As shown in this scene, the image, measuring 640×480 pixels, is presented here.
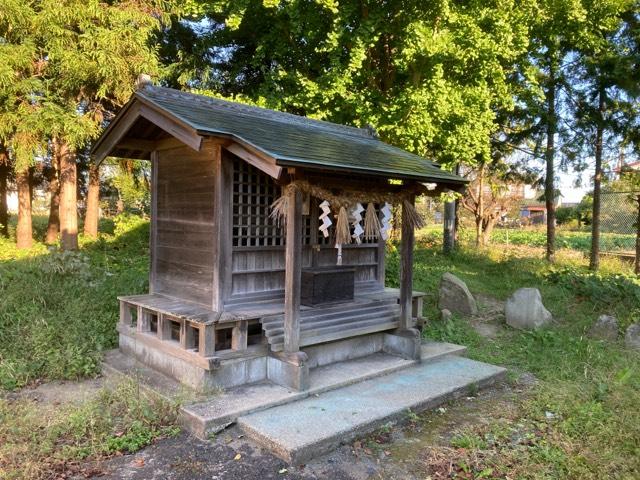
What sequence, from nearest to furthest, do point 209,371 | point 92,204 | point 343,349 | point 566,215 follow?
point 209,371 < point 343,349 < point 92,204 < point 566,215

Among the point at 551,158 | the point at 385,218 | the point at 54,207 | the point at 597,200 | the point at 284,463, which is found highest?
the point at 551,158

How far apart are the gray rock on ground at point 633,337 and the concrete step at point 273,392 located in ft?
9.13

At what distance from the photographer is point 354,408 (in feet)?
15.1

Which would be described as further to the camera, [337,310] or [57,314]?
[57,314]

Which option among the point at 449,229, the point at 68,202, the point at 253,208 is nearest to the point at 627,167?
the point at 449,229

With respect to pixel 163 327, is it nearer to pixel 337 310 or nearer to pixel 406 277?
pixel 337 310

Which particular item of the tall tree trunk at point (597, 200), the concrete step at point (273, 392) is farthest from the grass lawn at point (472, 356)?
the tall tree trunk at point (597, 200)

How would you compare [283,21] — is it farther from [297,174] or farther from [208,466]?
[208,466]

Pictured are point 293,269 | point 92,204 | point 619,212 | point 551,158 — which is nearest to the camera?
point 293,269

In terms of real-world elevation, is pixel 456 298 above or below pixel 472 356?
above

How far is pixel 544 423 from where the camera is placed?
4352 mm

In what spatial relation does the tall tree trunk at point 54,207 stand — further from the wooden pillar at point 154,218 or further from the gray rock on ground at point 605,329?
the gray rock on ground at point 605,329

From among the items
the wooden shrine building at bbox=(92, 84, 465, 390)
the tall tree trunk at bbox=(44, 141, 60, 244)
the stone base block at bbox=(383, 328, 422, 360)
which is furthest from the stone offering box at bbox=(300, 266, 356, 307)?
the tall tree trunk at bbox=(44, 141, 60, 244)

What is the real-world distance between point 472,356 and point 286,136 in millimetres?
4194
